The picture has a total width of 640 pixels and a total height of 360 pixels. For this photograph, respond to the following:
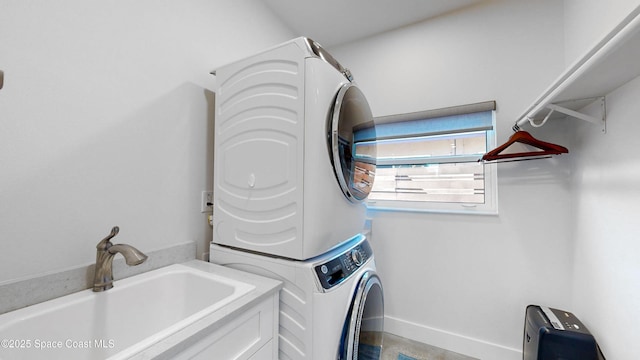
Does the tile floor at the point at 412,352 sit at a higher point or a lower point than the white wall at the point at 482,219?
lower

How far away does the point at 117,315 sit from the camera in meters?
0.97

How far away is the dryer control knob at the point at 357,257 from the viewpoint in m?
1.34

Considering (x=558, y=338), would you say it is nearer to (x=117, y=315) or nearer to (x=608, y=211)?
(x=608, y=211)

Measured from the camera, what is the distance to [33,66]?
893 millimetres

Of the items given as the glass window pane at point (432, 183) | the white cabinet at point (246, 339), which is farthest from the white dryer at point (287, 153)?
the glass window pane at point (432, 183)

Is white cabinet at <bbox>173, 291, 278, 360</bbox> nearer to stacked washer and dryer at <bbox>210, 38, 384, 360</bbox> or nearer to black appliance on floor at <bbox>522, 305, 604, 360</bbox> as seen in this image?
stacked washer and dryer at <bbox>210, 38, 384, 360</bbox>

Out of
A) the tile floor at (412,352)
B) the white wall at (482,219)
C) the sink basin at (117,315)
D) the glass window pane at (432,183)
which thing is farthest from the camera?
the glass window pane at (432,183)

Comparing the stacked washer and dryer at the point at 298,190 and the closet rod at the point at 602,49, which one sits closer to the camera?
the closet rod at the point at 602,49

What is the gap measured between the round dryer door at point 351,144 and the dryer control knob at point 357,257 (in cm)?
30

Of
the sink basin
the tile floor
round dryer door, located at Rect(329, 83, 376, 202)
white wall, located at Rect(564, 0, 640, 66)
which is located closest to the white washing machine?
the sink basin

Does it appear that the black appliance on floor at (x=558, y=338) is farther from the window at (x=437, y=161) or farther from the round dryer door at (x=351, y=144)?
the round dryer door at (x=351, y=144)

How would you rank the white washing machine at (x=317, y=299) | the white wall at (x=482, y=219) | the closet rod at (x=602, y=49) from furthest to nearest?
the white wall at (x=482, y=219)
the white washing machine at (x=317, y=299)
the closet rod at (x=602, y=49)

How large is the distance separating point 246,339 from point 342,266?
0.52 metres

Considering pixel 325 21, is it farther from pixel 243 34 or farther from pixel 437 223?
pixel 437 223
